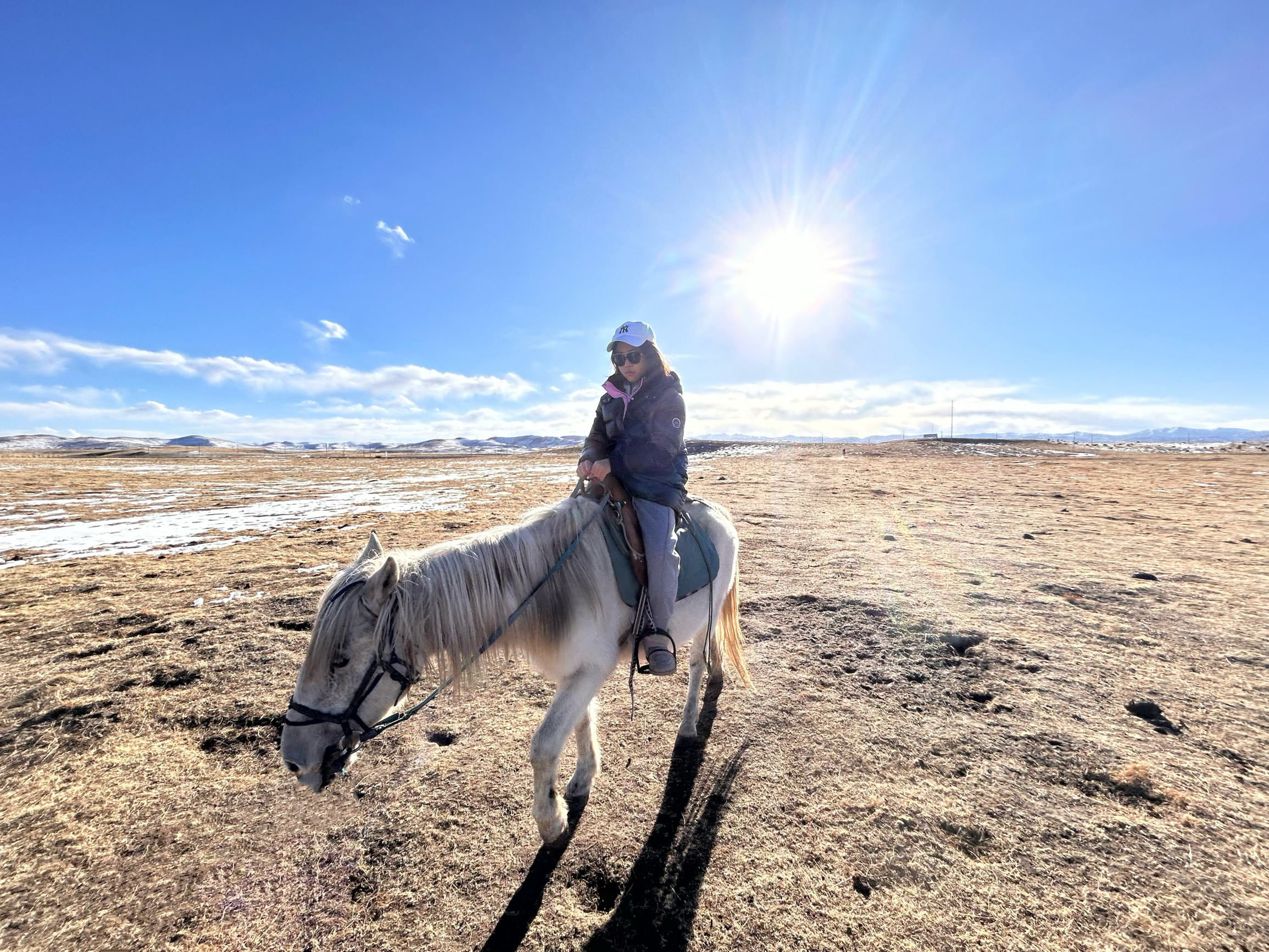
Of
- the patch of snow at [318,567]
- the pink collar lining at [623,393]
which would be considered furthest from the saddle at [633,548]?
the patch of snow at [318,567]

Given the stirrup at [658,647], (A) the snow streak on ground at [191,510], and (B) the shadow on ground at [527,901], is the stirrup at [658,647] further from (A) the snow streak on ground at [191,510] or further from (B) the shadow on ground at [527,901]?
(A) the snow streak on ground at [191,510]

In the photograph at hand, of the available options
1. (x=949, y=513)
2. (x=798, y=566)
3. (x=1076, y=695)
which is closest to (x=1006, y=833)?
(x=1076, y=695)

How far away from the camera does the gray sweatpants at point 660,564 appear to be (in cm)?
325

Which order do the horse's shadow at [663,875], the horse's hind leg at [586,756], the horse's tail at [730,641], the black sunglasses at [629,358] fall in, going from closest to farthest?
the horse's shadow at [663,875], the horse's hind leg at [586,756], the black sunglasses at [629,358], the horse's tail at [730,641]

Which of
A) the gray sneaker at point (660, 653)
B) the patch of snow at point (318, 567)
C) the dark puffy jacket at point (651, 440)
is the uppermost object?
the dark puffy jacket at point (651, 440)

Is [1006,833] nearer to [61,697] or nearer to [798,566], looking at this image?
[798,566]

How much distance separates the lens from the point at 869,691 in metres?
4.22

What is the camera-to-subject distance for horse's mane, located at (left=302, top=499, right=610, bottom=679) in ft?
8.29

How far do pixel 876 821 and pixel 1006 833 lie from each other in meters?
0.69

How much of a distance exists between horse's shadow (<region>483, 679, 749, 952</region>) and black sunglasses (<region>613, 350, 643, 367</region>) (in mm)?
3072

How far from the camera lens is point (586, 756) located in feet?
11.1

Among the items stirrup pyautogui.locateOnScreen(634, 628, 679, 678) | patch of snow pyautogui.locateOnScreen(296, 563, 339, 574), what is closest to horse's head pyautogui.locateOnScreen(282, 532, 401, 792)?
stirrup pyautogui.locateOnScreen(634, 628, 679, 678)

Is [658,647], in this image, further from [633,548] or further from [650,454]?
[650,454]

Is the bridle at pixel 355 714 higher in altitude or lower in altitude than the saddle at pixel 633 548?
lower
